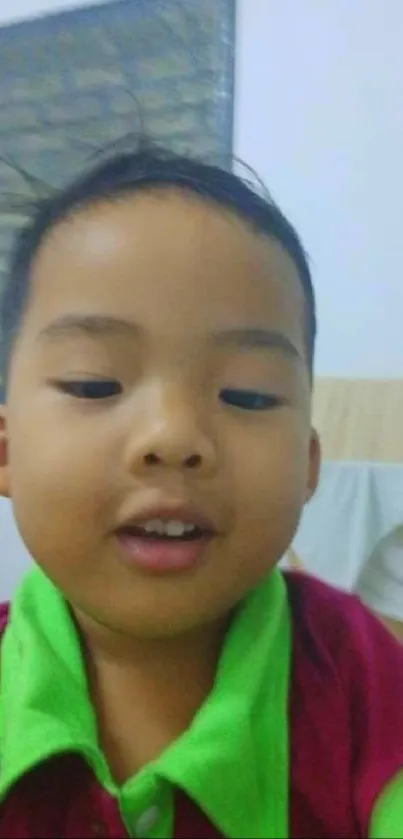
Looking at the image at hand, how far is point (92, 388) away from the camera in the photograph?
518 millimetres

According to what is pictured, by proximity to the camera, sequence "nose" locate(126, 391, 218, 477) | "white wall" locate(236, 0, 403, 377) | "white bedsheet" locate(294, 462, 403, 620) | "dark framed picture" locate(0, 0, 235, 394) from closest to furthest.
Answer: "nose" locate(126, 391, 218, 477), "white bedsheet" locate(294, 462, 403, 620), "white wall" locate(236, 0, 403, 377), "dark framed picture" locate(0, 0, 235, 394)

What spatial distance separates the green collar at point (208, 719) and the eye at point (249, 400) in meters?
0.13

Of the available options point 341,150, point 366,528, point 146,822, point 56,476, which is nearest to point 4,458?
point 56,476

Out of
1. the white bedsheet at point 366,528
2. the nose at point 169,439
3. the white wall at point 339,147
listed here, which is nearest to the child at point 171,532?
the nose at point 169,439

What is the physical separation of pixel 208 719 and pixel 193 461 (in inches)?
5.5

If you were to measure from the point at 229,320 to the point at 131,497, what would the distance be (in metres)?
0.10

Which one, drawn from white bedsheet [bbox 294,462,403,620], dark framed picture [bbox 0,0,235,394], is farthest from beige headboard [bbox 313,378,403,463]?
dark framed picture [bbox 0,0,235,394]

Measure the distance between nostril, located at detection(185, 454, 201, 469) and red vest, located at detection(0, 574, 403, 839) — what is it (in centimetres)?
17

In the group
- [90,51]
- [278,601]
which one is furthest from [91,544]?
[90,51]

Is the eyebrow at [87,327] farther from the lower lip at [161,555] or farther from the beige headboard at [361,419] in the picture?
the beige headboard at [361,419]

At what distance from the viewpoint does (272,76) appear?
1.63 metres

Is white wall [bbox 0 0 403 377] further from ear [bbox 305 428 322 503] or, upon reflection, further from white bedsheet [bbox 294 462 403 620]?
ear [bbox 305 428 322 503]

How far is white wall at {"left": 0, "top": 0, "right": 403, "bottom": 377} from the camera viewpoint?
59.1 inches

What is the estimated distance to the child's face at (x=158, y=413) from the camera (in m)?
0.49
